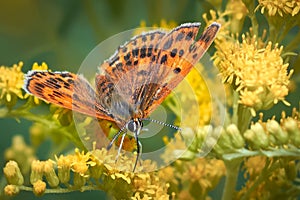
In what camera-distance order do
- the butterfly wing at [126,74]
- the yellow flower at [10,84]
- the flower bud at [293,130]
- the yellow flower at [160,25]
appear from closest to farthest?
1. the flower bud at [293,130]
2. the butterfly wing at [126,74]
3. the yellow flower at [10,84]
4. the yellow flower at [160,25]

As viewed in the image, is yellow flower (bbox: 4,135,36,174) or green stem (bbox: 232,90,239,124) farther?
yellow flower (bbox: 4,135,36,174)

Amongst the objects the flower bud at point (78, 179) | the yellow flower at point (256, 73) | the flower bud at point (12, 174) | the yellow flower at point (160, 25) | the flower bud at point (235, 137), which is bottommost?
the flower bud at point (78, 179)

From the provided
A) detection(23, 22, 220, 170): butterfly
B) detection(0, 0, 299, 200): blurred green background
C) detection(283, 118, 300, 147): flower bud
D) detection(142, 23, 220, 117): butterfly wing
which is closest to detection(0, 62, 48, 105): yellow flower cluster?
detection(23, 22, 220, 170): butterfly

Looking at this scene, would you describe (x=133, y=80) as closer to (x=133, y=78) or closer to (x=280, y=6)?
(x=133, y=78)

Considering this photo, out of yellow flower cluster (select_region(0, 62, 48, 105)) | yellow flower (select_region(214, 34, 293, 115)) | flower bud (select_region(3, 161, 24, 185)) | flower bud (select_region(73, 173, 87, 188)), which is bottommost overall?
flower bud (select_region(73, 173, 87, 188))

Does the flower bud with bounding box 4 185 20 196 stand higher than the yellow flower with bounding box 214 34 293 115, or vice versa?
the yellow flower with bounding box 214 34 293 115

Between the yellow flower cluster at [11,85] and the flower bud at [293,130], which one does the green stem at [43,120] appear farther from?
the flower bud at [293,130]

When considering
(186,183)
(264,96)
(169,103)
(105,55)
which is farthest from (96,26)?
(264,96)

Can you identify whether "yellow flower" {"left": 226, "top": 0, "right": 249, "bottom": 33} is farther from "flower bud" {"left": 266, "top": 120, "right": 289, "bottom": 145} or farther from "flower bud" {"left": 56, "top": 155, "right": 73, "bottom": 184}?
"flower bud" {"left": 56, "top": 155, "right": 73, "bottom": 184}

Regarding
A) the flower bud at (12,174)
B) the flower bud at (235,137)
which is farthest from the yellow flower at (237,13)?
the flower bud at (12,174)
